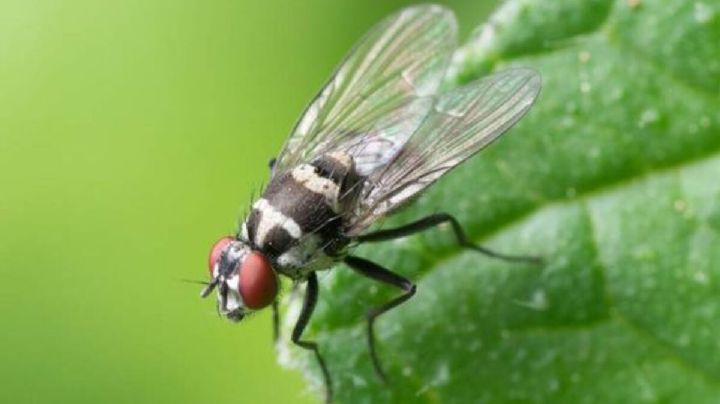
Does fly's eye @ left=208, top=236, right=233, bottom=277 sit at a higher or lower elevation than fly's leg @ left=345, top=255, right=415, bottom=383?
higher

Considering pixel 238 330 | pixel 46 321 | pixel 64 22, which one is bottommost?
pixel 238 330

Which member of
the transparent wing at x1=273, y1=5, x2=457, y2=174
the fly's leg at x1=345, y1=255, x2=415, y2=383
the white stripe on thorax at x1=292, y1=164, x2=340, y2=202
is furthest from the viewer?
the transparent wing at x1=273, y1=5, x2=457, y2=174

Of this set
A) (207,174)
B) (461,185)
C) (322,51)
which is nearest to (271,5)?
(322,51)

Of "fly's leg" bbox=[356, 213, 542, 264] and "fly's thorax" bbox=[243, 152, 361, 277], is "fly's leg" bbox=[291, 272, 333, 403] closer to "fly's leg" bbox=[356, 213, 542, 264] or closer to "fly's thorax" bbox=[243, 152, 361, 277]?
"fly's thorax" bbox=[243, 152, 361, 277]

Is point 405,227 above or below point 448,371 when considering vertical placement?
above

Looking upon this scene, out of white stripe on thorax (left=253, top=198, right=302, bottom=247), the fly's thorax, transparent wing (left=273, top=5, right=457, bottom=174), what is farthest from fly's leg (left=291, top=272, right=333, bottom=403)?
transparent wing (left=273, top=5, right=457, bottom=174)

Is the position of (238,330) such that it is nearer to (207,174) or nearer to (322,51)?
(207,174)
